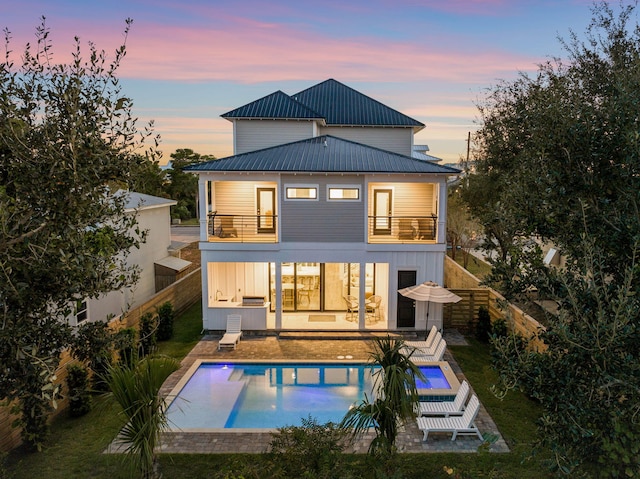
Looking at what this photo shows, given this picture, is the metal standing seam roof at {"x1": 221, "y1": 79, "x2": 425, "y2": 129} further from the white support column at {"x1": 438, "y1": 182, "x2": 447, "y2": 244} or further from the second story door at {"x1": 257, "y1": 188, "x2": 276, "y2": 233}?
the white support column at {"x1": 438, "y1": 182, "x2": 447, "y2": 244}

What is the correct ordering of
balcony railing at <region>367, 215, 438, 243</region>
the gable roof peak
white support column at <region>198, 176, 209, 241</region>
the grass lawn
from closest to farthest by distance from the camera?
1. the grass lawn
2. white support column at <region>198, 176, 209, 241</region>
3. balcony railing at <region>367, 215, 438, 243</region>
4. the gable roof peak

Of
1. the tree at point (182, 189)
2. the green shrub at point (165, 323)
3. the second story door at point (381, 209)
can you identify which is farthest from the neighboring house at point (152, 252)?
the tree at point (182, 189)

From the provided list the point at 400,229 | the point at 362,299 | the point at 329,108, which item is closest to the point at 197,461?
the point at 362,299

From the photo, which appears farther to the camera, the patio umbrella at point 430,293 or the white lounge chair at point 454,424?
the patio umbrella at point 430,293

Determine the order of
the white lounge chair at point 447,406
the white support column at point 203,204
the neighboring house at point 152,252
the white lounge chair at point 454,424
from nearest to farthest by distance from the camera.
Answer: the white lounge chair at point 454,424 → the white lounge chair at point 447,406 → the white support column at point 203,204 → the neighboring house at point 152,252

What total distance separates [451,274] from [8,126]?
2376cm

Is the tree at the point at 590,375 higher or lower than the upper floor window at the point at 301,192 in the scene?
lower

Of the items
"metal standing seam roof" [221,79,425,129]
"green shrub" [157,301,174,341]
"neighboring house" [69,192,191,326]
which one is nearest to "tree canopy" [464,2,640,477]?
"green shrub" [157,301,174,341]

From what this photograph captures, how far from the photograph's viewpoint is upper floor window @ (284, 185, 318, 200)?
1730 cm

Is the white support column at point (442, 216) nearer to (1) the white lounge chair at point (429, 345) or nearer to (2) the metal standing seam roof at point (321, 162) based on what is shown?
(2) the metal standing seam roof at point (321, 162)

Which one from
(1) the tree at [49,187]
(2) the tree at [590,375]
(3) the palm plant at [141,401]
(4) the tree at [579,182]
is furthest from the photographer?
(3) the palm plant at [141,401]

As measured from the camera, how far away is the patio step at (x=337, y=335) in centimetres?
1714

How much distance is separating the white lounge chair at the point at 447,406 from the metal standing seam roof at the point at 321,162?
28.6 ft

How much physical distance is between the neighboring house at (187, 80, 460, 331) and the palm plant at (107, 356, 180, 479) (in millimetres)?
10420
